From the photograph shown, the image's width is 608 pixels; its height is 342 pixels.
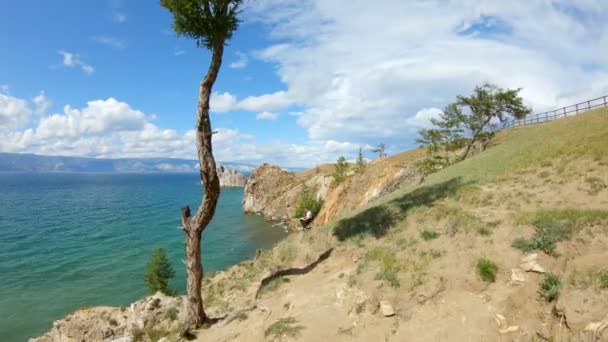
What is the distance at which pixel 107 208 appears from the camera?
343 feet

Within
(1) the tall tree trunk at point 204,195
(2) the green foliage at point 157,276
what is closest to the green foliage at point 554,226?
(1) the tall tree trunk at point 204,195

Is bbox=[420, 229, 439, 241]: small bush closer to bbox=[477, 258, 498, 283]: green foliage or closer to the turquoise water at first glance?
bbox=[477, 258, 498, 283]: green foliage

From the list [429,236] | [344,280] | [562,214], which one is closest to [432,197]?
[429,236]

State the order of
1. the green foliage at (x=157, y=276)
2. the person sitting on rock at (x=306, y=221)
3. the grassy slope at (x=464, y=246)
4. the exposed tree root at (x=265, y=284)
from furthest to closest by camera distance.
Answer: the person sitting on rock at (x=306, y=221)
the green foliage at (x=157, y=276)
the exposed tree root at (x=265, y=284)
the grassy slope at (x=464, y=246)

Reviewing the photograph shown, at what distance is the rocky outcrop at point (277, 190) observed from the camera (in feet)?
267

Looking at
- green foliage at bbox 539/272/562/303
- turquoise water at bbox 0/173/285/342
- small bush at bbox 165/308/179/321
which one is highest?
green foliage at bbox 539/272/562/303

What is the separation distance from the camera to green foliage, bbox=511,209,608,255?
12.5m

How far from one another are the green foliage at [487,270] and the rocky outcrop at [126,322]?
516 inches

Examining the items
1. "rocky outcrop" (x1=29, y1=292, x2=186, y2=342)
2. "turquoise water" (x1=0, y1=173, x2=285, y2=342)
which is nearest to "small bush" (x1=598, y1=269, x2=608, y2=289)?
"rocky outcrop" (x1=29, y1=292, x2=186, y2=342)

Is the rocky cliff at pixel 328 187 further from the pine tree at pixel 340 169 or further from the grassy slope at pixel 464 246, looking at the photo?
the grassy slope at pixel 464 246

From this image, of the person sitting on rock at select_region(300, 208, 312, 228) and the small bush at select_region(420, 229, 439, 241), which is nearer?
the small bush at select_region(420, 229, 439, 241)

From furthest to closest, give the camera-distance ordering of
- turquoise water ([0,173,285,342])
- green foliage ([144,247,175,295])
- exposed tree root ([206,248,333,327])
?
1. turquoise water ([0,173,285,342])
2. green foliage ([144,247,175,295])
3. exposed tree root ([206,248,333,327])

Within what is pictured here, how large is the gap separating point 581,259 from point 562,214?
11.8ft

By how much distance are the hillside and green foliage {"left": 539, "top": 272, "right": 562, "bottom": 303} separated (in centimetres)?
4
